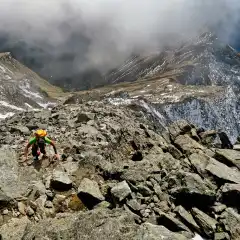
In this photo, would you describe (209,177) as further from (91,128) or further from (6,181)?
(6,181)

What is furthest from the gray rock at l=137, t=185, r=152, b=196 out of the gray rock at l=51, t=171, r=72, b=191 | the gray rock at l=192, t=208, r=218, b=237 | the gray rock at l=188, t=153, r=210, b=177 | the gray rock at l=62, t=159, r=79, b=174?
the gray rock at l=188, t=153, r=210, b=177

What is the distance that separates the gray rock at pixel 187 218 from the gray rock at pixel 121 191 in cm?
346

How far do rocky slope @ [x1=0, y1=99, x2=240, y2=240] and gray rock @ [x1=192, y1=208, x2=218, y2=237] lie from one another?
6 centimetres

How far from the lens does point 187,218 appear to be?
84.4 feet

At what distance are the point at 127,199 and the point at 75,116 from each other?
20.5 meters

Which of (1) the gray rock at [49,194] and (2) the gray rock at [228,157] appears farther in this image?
(2) the gray rock at [228,157]

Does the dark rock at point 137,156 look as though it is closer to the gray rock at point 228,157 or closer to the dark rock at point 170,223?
the gray rock at point 228,157

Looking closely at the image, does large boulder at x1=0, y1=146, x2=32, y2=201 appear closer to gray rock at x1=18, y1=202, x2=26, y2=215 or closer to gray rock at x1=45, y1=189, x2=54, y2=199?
gray rock at x1=18, y1=202, x2=26, y2=215

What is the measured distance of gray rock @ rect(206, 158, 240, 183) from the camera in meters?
33.2

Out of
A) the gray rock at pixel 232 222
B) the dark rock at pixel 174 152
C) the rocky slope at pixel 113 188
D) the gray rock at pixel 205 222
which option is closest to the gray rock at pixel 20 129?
the rocky slope at pixel 113 188

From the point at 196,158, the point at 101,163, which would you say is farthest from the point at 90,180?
the point at 196,158

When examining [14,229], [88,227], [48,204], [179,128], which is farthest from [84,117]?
[88,227]

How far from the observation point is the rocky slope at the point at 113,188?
19953 millimetres

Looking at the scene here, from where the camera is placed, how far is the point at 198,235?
82.2 feet
